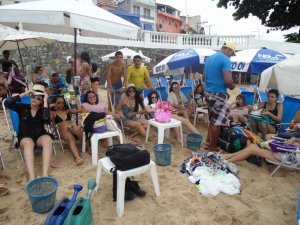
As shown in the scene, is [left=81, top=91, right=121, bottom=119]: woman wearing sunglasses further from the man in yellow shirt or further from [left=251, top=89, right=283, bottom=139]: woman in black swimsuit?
[left=251, top=89, right=283, bottom=139]: woman in black swimsuit

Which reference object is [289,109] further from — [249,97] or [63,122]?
[63,122]

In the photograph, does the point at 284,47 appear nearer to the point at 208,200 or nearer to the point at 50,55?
the point at 50,55

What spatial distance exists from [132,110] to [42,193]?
2656 millimetres

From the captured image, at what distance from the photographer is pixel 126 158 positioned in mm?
2672

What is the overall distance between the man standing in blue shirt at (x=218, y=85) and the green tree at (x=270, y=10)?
502 inches

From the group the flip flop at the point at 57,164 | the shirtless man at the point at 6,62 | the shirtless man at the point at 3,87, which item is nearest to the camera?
the flip flop at the point at 57,164

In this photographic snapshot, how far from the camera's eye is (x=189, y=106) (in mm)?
6555

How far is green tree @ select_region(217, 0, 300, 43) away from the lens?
47.6 ft

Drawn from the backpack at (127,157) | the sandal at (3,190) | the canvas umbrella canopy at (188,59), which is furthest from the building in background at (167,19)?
the sandal at (3,190)

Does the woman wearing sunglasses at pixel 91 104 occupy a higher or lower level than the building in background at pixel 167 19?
lower

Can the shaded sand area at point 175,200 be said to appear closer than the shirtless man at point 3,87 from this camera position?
Yes

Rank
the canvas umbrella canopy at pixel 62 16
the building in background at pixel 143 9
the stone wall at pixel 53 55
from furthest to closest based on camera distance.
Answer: the building in background at pixel 143 9 < the stone wall at pixel 53 55 < the canvas umbrella canopy at pixel 62 16

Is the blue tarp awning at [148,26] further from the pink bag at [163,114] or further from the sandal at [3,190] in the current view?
the sandal at [3,190]

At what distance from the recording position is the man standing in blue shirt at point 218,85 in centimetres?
396
